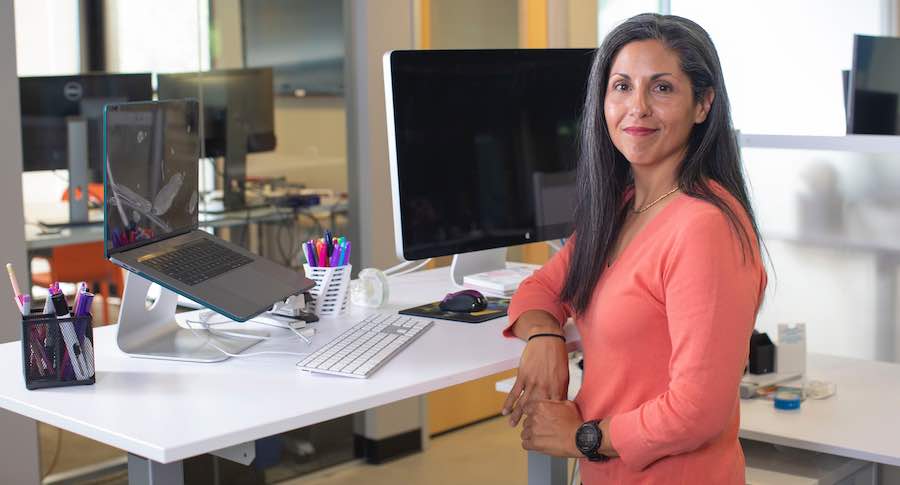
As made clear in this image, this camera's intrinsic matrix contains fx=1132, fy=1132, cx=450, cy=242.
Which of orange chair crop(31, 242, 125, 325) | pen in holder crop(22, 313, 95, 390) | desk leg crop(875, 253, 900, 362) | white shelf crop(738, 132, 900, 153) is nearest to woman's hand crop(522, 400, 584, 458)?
pen in holder crop(22, 313, 95, 390)

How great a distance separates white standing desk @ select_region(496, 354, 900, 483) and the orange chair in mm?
1517

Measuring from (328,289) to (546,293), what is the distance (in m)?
0.47

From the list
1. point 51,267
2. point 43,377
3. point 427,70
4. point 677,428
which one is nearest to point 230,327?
point 43,377

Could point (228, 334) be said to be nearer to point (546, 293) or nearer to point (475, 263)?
point (546, 293)

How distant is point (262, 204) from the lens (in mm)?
3889

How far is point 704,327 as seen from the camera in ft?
→ 5.17

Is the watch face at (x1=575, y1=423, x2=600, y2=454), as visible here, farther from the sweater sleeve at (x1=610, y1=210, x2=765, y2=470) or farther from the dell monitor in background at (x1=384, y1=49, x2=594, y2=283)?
the dell monitor in background at (x1=384, y1=49, x2=594, y2=283)

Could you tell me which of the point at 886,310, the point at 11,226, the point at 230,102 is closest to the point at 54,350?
the point at 11,226

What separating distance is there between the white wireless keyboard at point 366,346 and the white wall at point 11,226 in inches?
57.5

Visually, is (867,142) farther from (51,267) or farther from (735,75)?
(51,267)

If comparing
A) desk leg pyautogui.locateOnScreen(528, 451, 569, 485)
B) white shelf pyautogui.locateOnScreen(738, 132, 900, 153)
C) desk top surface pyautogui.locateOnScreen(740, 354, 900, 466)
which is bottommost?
desk leg pyautogui.locateOnScreen(528, 451, 569, 485)

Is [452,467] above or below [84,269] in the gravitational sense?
below

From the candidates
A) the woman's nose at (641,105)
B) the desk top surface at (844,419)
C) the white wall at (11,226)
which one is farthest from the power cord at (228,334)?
the white wall at (11,226)

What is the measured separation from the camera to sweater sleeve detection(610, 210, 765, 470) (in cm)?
158
